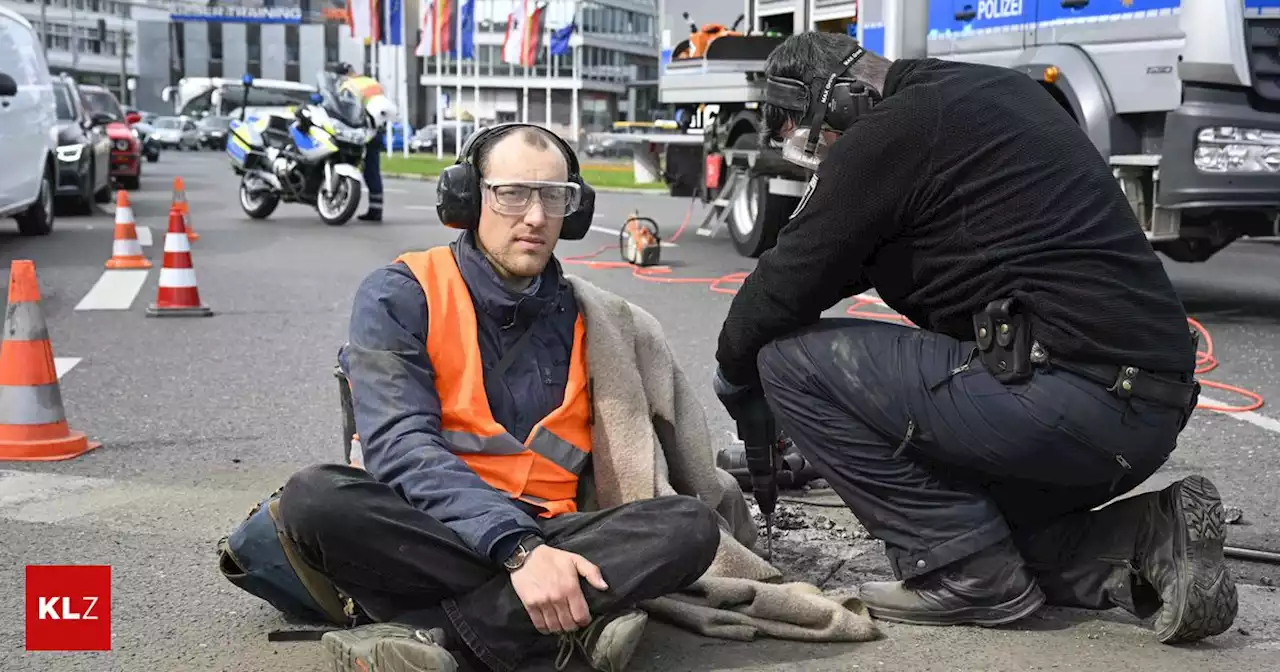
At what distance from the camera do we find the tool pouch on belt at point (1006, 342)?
3783 mm

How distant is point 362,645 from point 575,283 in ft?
4.10

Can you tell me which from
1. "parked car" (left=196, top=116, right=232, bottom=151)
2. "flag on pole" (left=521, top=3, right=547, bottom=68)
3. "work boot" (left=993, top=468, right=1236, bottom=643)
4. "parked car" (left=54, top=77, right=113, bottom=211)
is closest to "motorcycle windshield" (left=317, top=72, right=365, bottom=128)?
"parked car" (left=54, top=77, right=113, bottom=211)

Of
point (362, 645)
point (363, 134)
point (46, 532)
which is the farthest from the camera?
point (363, 134)

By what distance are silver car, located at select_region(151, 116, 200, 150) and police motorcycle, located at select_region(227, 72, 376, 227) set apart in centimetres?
4807

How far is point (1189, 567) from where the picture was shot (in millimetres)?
3791

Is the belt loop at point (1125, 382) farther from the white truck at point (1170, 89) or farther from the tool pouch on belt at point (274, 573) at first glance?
the white truck at point (1170, 89)

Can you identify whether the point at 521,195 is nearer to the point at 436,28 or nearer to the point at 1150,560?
the point at 1150,560

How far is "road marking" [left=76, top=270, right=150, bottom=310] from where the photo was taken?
35.7 feet

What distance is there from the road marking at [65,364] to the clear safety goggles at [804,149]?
501 centimetres

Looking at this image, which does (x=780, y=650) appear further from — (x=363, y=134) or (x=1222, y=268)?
(x=363, y=134)

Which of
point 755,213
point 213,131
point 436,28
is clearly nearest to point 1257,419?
point 755,213

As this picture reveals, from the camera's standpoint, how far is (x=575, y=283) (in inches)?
164

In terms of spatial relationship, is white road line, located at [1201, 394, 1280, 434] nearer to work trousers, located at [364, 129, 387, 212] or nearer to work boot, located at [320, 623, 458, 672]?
work boot, located at [320, 623, 458, 672]

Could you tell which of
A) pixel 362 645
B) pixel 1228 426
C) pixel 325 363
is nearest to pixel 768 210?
pixel 325 363
